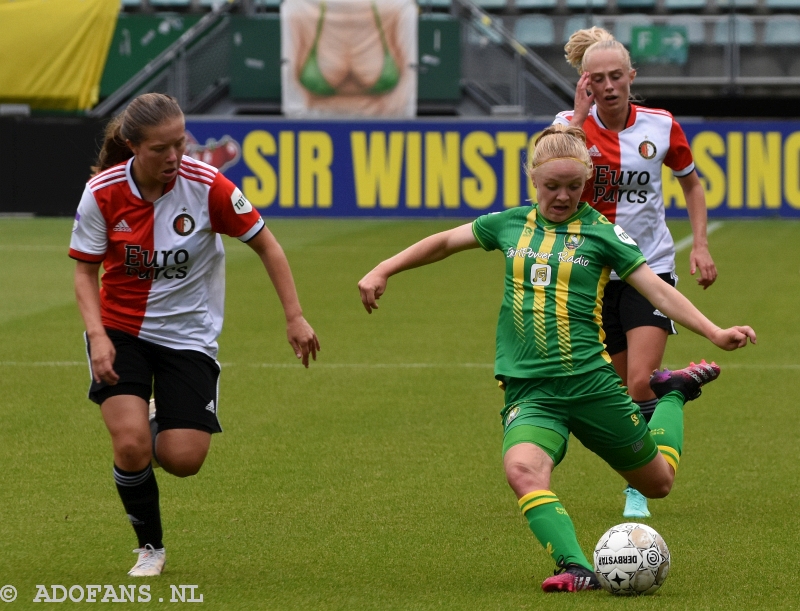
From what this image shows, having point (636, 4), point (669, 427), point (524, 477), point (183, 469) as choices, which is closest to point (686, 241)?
point (636, 4)

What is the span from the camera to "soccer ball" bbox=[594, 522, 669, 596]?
193 inches

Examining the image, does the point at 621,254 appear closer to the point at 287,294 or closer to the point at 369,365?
the point at 287,294

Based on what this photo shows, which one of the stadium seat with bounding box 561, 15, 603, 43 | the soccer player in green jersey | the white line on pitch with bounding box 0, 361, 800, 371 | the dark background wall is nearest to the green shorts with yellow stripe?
the soccer player in green jersey

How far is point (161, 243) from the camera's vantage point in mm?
5289

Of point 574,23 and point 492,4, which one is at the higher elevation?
point 492,4

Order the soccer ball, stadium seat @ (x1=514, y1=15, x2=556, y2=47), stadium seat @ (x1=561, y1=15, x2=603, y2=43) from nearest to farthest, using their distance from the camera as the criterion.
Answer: the soccer ball → stadium seat @ (x1=561, y1=15, x2=603, y2=43) → stadium seat @ (x1=514, y1=15, x2=556, y2=47)

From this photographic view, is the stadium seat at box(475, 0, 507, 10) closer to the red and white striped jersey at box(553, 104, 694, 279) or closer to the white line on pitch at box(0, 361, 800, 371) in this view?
the white line on pitch at box(0, 361, 800, 371)

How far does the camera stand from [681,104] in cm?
2969

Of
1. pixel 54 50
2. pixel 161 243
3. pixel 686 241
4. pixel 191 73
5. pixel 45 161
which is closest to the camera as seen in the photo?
pixel 161 243

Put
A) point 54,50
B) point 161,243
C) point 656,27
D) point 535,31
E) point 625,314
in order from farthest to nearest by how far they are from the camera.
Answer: point 535,31
point 656,27
point 54,50
point 625,314
point 161,243

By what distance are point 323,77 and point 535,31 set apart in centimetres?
637

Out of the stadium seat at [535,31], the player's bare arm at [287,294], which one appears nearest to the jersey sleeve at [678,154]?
the player's bare arm at [287,294]

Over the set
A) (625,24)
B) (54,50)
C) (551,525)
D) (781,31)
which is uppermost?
(781,31)

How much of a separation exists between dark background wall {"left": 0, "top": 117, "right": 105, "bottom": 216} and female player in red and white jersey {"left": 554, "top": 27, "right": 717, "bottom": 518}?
1673cm
